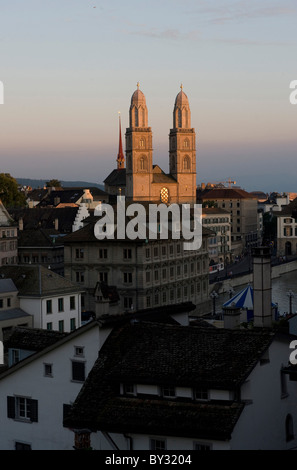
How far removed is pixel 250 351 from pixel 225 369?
76 centimetres

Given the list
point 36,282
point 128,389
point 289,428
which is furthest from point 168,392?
point 36,282

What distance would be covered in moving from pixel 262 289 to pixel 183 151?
360ft

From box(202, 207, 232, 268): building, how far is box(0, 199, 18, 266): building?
44.0m

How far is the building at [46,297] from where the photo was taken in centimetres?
4534

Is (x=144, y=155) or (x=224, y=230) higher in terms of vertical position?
(x=144, y=155)

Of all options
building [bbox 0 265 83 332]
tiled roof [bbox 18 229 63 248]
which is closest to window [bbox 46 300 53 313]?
building [bbox 0 265 83 332]

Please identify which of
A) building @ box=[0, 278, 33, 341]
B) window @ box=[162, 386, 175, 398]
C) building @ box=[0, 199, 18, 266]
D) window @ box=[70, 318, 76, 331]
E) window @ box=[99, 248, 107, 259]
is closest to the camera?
window @ box=[162, 386, 175, 398]

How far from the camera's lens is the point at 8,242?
2867 inches

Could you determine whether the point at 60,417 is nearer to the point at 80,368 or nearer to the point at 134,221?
the point at 80,368

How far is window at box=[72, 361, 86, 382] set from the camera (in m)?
17.9

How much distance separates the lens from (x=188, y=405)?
15531 mm

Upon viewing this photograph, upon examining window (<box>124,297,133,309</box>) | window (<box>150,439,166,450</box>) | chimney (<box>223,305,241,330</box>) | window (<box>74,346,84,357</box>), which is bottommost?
window (<box>124,297,133,309</box>)

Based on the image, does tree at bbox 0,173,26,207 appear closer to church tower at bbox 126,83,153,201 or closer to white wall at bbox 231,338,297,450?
church tower at bbox 126,83,153,201
